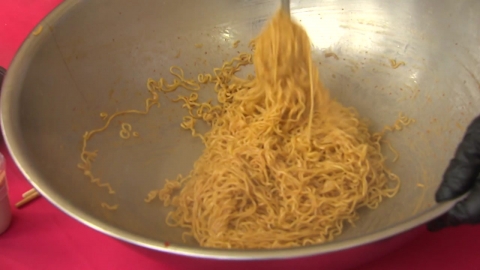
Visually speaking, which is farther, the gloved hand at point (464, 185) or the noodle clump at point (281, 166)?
Result: the noodle clump at point (281, 166)

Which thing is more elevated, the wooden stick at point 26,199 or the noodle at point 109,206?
the noodle at point 109,206

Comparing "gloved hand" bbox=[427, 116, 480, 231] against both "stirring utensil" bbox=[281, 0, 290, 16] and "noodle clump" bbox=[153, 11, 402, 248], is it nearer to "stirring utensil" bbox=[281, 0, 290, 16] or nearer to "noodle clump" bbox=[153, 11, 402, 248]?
"noodle clump" bbox=[153, 11, 402, 248]

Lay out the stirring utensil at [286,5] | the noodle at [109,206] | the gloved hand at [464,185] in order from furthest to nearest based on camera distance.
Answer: the stirring utensil at [286,5]
the noodle at [109,206]
the gloved hand at [464,185]

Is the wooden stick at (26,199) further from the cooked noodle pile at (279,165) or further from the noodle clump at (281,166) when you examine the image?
the noodle clump at (281,166)

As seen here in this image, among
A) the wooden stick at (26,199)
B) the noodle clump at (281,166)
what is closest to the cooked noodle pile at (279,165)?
the noodle clump at (281,166)

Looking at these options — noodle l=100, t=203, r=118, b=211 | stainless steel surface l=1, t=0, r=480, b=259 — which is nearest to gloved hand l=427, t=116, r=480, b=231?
stainless steel surface l=1, t=0, r=480, b=259
